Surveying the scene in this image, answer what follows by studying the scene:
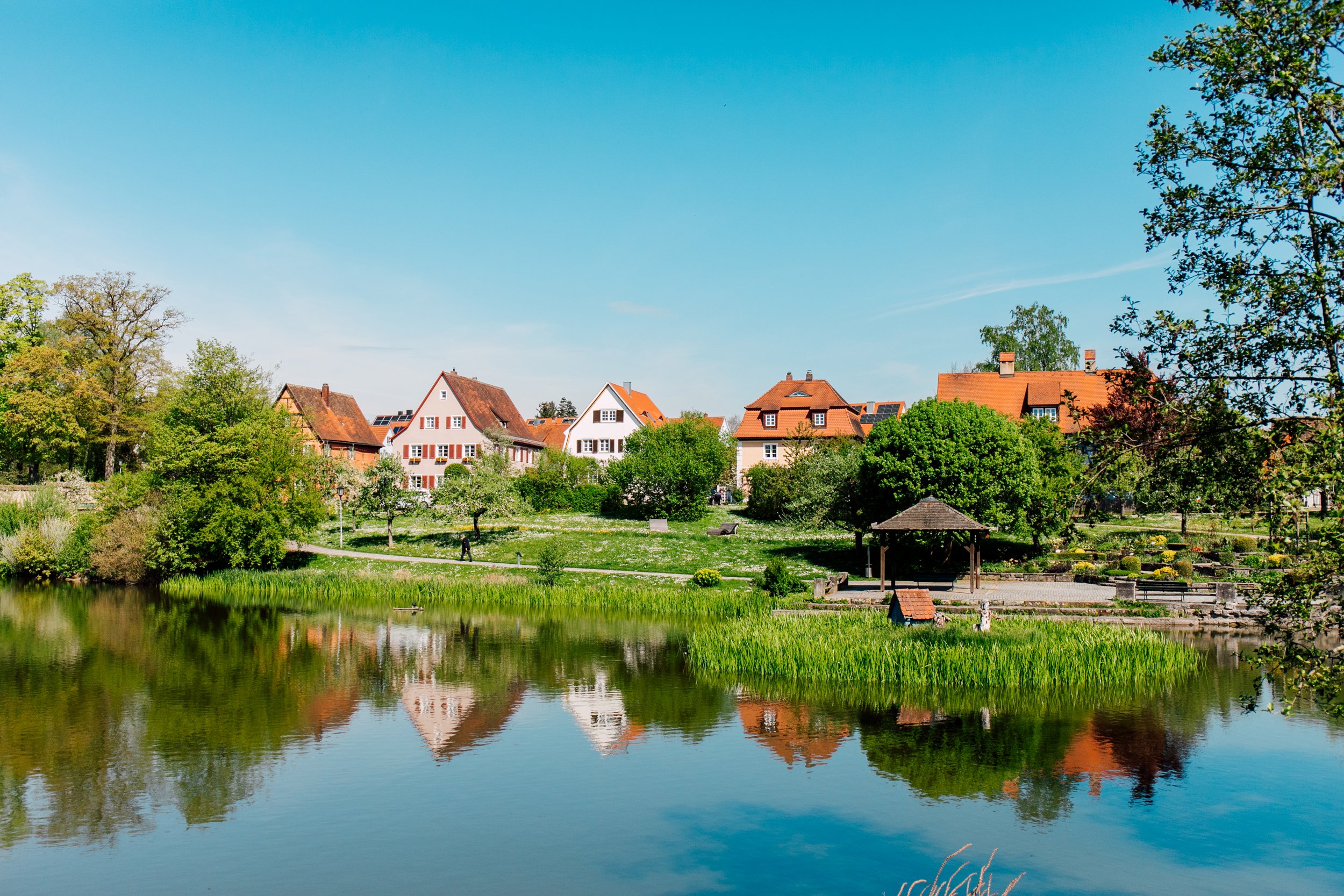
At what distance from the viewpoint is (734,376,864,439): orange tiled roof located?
68750 millimetres

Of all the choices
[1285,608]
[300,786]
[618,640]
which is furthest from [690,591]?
[1285,608]

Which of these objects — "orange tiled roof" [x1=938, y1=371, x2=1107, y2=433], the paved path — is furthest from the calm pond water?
"orange tiled roof" [x1=938, y1=371, x2=1107, y2=433]

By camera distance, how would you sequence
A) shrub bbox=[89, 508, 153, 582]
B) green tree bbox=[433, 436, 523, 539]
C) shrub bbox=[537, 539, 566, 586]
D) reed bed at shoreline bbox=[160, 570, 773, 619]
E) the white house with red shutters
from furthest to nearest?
the white house with red shutters → green tree bbox=[433, 436, 523, 539] → shrub bbox=[89, 508, 153, 582] → shrub bbox=[537, 539, 566, 586] → reed bed at shoreline bbox=[160, 570, 773, 619]

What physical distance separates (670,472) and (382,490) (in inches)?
679

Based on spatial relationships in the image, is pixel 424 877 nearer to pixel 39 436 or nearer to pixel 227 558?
pixel 227 558

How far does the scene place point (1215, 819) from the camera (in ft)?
45.3

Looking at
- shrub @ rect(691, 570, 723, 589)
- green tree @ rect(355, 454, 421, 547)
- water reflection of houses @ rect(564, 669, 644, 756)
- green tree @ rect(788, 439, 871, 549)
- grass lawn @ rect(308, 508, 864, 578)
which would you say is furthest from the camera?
green tree @ rect(355, 454, 421, 547)

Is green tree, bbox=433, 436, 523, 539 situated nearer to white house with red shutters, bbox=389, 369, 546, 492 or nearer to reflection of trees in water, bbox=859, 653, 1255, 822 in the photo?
white house with red shutters, bbox=389, 369, 546, 492

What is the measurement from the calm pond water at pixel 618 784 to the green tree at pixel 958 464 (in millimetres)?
15256

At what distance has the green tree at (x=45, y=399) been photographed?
52219mm

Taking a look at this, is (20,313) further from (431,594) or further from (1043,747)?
(1043,747)

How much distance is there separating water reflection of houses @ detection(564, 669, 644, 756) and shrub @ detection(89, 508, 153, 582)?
28.9 meters

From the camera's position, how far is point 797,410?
7000cm

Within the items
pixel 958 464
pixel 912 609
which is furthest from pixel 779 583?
pixel 958 464
